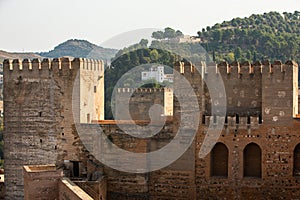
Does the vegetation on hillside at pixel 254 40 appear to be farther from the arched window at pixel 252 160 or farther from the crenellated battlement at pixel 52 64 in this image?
the arched window at pixel 252 160

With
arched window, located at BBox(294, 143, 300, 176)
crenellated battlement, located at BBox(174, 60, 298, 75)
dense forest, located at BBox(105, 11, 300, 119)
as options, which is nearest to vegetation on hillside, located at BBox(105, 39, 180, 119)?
dense forest, located at BBox(105, 11, 300, 119)

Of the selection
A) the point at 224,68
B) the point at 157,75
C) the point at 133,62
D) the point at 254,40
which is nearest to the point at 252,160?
the point at 224,68

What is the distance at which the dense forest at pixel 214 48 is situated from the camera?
59578mm

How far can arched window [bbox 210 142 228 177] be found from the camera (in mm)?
23375

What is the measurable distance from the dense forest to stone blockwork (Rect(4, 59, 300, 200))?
94.6 ft

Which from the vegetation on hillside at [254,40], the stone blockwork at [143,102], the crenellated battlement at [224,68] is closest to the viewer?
the crenellated battlement at [224,68]

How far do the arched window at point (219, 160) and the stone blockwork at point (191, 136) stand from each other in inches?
1.7

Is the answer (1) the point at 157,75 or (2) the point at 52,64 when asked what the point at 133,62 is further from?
(2) the point at 52,64

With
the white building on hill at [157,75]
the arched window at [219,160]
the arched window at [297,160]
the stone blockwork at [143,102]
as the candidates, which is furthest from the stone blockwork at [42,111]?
the white building on hill at [157,75]

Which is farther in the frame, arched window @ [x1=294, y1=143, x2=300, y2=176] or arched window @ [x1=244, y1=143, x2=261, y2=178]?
arched window @ [x1=244, y1=143, x2=261, y2=178]

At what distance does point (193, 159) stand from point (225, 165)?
1.40 metres

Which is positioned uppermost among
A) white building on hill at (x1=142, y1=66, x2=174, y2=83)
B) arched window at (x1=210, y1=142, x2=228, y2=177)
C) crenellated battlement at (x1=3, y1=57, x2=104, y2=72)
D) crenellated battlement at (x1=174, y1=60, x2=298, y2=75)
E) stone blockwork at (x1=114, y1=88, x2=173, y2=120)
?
white building on hill at (x1=142, y1=66, x2=174, y2=83)

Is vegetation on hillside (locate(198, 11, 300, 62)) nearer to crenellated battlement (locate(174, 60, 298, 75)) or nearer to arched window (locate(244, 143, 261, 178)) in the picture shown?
crenellated battlement (locate(174, 60, 298, 75))

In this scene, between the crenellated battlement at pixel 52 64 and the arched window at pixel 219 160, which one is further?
the crenellated battlement at pixel 52 64
